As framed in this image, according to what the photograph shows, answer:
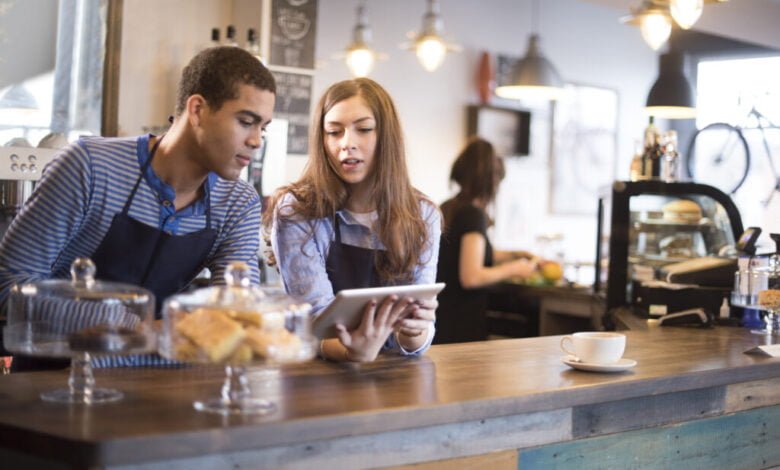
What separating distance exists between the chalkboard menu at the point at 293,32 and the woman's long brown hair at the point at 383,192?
3.36 metres

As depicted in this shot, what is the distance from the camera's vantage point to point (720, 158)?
27.3 ft

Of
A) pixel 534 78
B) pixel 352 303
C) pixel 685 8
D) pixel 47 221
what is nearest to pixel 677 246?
pixel 685 8

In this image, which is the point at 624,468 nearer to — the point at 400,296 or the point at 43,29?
the point at 400,296

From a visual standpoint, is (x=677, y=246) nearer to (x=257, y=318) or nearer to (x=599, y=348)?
(x=599, y=348)

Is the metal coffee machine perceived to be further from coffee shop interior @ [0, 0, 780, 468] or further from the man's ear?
the man's ear

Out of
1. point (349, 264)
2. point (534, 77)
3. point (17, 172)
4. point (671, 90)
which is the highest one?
point (534, 77)

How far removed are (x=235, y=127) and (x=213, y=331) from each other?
27.7 inches

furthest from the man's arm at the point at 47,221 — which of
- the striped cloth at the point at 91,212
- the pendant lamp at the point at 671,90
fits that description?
the pendant lamp at the point at 671,90

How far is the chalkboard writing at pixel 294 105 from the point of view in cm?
615

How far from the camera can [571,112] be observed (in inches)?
355

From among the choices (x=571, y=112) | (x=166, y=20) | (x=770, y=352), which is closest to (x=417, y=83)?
(x=571, y=112)

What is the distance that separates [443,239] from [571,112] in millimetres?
4759

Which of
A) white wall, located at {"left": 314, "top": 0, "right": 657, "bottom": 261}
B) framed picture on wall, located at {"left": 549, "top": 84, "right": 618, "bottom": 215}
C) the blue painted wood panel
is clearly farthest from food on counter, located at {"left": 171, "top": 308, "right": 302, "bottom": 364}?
framed picture on wall, located at {"left": 549, "top": 84, "right": 618, "bottom": 215}

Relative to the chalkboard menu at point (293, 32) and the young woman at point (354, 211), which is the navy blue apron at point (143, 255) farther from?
the chalkboard menu at point (293, 32)
